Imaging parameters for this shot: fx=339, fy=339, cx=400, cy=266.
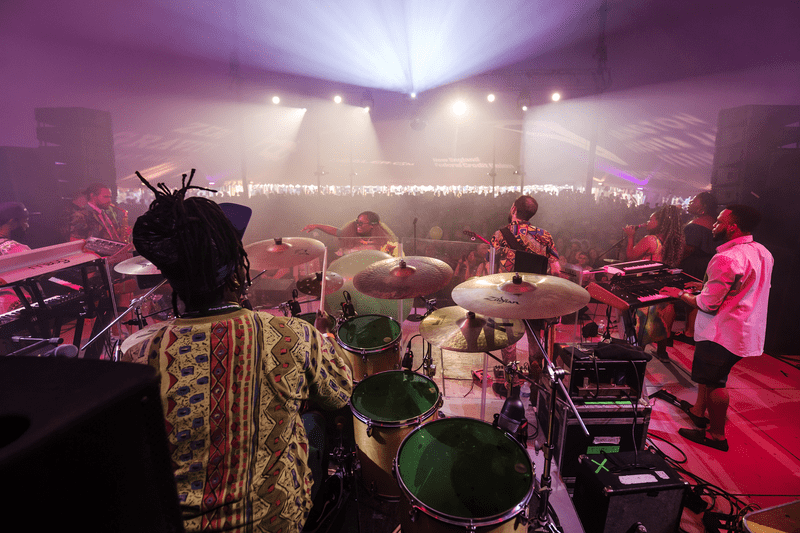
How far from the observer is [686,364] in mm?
4461

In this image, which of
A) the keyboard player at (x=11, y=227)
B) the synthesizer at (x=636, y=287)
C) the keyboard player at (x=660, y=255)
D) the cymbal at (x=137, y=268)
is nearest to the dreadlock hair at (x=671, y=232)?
the keyboard player at (x=660, y=255)

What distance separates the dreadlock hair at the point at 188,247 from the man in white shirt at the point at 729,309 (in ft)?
12.2

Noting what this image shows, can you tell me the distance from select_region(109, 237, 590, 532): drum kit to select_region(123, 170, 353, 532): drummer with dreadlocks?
747mm

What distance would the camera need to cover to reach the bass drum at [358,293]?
153 inches

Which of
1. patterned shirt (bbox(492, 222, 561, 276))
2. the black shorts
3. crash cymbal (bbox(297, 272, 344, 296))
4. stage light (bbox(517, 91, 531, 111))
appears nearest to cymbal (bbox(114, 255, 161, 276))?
crash cymbal (bbox(297, 272, 344, 296))

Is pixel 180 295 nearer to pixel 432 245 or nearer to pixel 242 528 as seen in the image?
pixel 242 528

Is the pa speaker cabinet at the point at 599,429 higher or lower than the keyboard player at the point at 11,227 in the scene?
lower

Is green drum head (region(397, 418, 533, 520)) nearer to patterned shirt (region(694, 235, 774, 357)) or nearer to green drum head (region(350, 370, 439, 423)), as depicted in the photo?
green drum head (region(350, 370, 439, 423))

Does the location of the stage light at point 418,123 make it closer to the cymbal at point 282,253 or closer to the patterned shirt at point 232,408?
the cymbal at point 282,253

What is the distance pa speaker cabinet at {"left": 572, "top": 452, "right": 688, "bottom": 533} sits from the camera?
81.5 inches

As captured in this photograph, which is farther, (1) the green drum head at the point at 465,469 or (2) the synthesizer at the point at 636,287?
(2) the synthesizer at the point at 636,287

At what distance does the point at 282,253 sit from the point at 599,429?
3.01 meters

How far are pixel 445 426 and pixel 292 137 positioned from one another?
11001 millimetres

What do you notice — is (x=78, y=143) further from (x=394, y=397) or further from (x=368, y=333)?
(x=394, y=397)
